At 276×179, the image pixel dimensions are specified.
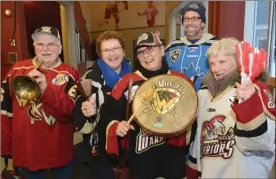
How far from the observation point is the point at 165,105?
872 mm

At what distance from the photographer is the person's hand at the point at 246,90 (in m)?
0.71

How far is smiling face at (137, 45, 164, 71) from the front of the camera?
95cm

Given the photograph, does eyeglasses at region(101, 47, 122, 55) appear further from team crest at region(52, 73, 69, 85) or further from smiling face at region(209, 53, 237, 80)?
smiling face at region(209, 53, 237, 80)

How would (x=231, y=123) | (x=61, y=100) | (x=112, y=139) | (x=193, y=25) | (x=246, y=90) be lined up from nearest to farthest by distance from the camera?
(x=246, y=90), (x=231, y=123), (x=112, y=139), (x=61, y=100), (x=193, y=25)

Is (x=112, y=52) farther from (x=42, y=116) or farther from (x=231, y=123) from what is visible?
(x=231, y=123)

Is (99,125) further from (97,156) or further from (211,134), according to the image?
(211,134)

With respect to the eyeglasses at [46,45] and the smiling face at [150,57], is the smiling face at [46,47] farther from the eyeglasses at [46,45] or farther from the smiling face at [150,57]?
the smiling face at [150,57]

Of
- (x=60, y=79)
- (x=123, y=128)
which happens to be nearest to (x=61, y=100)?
(x=60, y=79)

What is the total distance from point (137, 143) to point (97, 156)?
0.85ft

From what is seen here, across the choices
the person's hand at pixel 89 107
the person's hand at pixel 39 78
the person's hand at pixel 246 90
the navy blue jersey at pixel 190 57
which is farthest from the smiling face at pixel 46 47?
the person's hand at pixel 246 90

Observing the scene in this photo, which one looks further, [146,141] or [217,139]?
[146,141]

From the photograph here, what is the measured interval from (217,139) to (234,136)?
0.06 metres

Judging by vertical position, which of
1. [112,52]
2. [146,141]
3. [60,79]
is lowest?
[146,141]

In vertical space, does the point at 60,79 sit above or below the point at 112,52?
below
